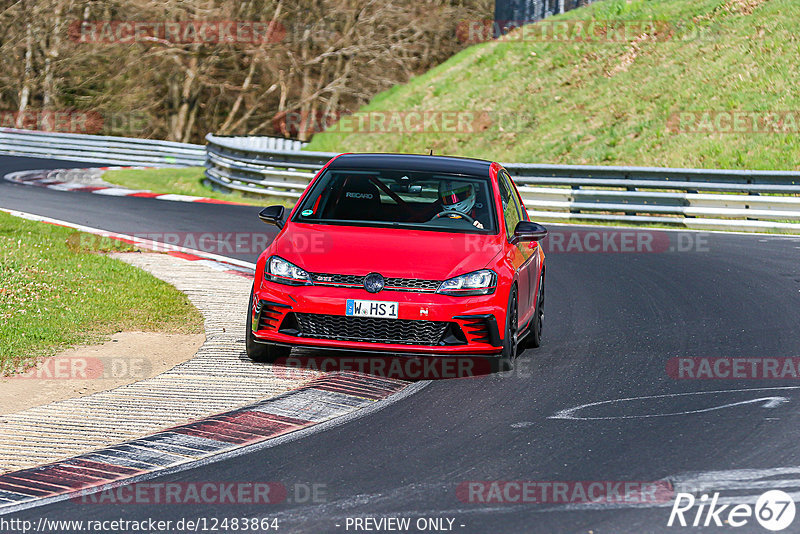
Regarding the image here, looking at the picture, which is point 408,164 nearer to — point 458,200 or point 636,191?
point 458,200

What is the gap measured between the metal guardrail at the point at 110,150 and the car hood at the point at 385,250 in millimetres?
29727

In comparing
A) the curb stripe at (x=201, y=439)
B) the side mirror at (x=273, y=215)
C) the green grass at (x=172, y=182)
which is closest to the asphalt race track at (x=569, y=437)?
the curb stripe at (x=201, y=439)

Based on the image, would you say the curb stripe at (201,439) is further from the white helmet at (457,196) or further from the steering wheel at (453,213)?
the white helmet at (457,196)

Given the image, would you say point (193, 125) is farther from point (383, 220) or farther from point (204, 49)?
point (383, 220)

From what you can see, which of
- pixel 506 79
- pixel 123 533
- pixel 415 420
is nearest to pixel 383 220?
pixel 415 420

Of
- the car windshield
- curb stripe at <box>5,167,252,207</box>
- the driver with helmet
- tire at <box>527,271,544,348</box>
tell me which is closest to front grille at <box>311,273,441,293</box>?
the car windshield

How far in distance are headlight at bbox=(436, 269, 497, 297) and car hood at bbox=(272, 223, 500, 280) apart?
5cm

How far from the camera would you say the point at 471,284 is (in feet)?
28.4

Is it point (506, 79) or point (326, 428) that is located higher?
point (506, 79)

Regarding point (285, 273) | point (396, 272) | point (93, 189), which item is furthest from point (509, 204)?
point (93, 189)

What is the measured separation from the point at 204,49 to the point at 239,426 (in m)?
40.9

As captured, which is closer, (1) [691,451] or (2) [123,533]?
(2) [123,533]

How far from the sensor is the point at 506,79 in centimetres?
3578

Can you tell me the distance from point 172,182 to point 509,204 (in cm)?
2031
